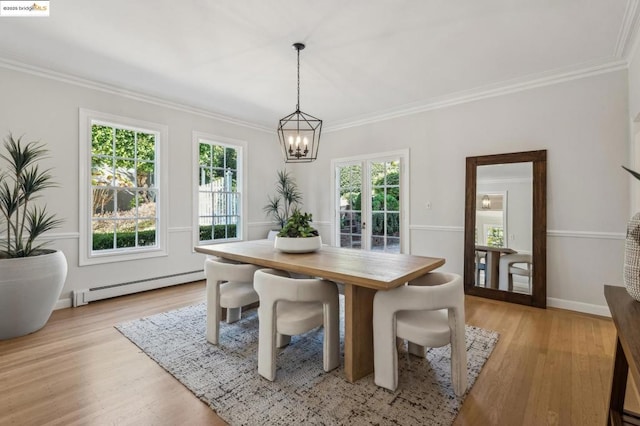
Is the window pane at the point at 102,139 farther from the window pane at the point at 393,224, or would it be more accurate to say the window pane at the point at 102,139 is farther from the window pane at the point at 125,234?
the window pane at the point at 393,224

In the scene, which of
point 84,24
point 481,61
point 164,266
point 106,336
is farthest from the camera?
point 164,266

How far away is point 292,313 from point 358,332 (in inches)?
18.4

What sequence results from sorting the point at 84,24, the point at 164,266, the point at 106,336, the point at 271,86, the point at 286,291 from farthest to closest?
1. the point at 164,266
2. the point at 271,86
3. the point at 106,336
4. the point at 84,24
5. the point at 286,291

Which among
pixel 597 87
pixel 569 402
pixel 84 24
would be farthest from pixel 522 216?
pixel 84 24

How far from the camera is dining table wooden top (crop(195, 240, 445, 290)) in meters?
1.81

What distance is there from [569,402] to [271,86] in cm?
404

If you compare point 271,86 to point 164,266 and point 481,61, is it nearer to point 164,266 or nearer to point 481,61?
point 481,61

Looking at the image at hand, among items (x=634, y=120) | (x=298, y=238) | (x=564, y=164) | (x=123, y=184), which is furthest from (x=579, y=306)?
(x=123, y=184)

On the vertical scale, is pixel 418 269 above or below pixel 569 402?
above

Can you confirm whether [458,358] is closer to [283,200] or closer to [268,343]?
[268,343]

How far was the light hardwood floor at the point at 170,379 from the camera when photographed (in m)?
1.71

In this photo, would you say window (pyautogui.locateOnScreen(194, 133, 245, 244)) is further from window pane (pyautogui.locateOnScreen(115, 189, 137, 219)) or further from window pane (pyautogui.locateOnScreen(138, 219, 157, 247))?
window pane (pyautogui.locateOnScreen(115, 189, 137, 219))

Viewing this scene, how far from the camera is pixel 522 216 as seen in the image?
3.66m

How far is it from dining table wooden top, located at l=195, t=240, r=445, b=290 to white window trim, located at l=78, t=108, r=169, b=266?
1.72 meters
